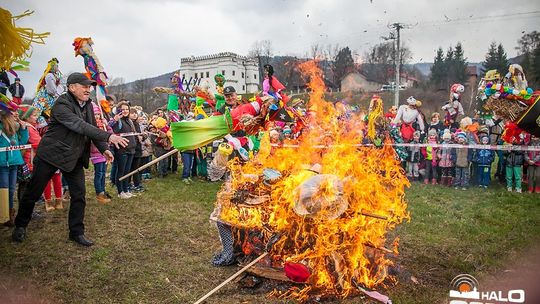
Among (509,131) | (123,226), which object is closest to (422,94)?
(509,131)

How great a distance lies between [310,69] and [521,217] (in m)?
4.66

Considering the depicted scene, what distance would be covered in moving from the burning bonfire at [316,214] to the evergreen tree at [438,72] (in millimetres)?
40514

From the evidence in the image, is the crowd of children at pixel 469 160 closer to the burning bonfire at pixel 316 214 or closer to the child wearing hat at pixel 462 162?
the child wearing hat at pixel 462 162

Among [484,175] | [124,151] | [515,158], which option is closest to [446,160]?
[484,175]

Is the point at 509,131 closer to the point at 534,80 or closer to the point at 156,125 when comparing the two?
the point at 534,80

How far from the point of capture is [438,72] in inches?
1673

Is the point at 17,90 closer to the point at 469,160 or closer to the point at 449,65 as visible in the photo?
the point at 469,160

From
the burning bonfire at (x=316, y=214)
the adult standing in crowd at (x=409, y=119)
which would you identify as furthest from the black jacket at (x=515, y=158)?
the burning bonfire at (x=316, y=214)

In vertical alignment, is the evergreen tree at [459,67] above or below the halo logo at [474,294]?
above

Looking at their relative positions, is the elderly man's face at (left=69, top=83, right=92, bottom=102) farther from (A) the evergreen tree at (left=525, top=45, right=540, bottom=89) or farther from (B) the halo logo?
(A) the evergreen tree at (left=525, top=45, right=540, bottom=89)

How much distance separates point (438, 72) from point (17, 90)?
4436cm

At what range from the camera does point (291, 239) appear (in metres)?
4.15

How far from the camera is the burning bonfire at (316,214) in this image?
3801mm

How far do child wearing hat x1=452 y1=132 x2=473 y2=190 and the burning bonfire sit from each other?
5556 millimetres
